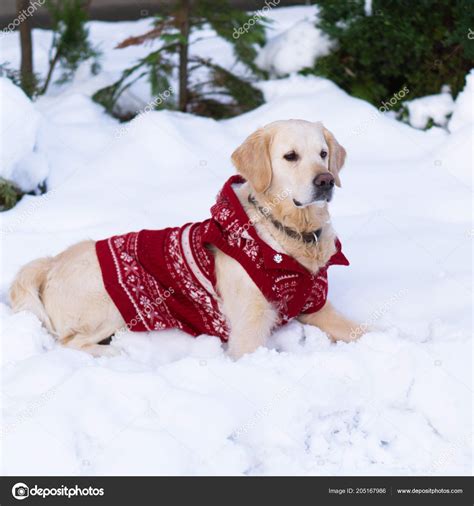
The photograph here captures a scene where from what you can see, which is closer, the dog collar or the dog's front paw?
the dog collar

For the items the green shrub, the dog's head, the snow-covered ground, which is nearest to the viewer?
the snow-covered ground

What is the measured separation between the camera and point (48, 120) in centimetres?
639

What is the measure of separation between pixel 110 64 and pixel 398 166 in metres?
3.43

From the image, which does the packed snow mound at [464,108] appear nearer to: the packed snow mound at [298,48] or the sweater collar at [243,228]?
the packed snow mound at [298,48]

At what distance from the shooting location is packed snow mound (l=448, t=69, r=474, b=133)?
5992 mm

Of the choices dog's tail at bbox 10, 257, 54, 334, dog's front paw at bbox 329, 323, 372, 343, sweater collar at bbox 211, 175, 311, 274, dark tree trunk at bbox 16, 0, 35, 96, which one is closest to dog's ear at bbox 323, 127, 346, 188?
sweater collar at bbox 211, 175, 311, 274

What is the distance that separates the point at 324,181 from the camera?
3311mm

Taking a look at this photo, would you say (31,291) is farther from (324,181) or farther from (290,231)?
(324,181)

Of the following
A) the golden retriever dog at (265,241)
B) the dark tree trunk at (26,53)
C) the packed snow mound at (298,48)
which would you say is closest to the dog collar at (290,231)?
the golden retriever dog at (265,241)

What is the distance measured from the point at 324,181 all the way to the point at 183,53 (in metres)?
3.46

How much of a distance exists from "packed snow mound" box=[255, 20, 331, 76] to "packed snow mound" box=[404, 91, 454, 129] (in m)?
0.92

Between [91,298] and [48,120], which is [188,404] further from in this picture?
[48,120]

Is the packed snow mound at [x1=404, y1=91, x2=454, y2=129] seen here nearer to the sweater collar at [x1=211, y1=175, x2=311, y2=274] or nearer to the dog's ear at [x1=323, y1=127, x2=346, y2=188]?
the dog's ear at [x1=323, y1=127, x2=346, y2=188]

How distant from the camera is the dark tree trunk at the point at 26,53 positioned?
Answer: 20.7ft
